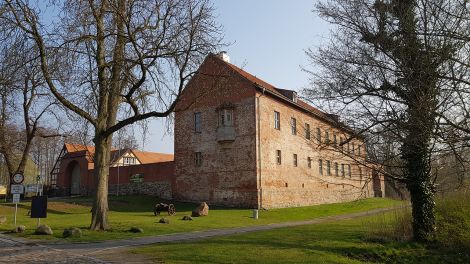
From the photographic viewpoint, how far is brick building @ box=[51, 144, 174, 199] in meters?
39.0

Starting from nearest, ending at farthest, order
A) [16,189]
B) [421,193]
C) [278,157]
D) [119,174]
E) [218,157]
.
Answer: [421,193], [16,189], [218,157], [278,157], [119,174]

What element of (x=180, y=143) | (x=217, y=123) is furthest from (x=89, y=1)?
(x=180, y=143)

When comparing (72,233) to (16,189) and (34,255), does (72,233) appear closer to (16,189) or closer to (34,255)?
(34,255)

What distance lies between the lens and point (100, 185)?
656 inches

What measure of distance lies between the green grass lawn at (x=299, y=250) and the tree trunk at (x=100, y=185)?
4.70m

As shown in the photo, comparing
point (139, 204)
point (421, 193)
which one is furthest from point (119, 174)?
point (421, 193)

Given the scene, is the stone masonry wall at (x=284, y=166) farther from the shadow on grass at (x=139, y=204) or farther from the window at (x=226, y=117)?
the shadow on grass at (x=139, y=204)

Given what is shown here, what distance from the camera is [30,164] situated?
6353cm

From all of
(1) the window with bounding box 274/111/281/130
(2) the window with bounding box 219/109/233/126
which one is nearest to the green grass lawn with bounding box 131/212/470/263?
(2) the window with bounding box 219/109/233/126

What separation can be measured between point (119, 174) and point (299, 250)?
3414 centimetres

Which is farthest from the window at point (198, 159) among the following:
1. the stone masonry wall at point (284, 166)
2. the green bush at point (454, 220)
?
the green bush at point (454, 220)

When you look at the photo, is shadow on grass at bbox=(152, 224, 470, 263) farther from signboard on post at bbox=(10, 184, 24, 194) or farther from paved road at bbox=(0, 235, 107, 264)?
signboard on post at bbox=(10, 184, 24, 194)

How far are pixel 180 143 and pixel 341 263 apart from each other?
1078 inches

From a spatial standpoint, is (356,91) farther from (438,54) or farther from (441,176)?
(441,176)
